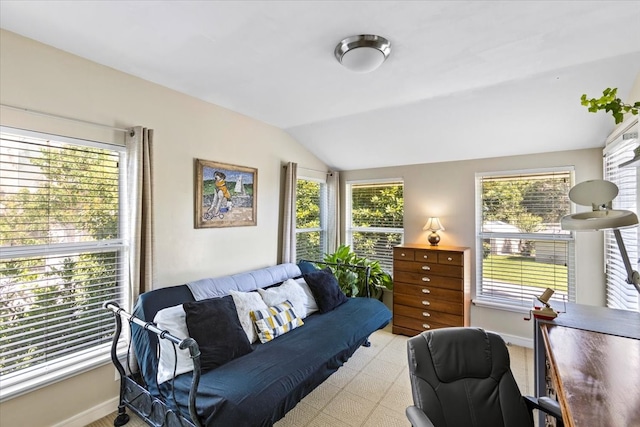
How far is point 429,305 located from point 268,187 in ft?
7.74

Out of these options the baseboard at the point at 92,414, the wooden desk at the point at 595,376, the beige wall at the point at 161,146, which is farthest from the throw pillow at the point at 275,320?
the wooden desk at the point at 595,376

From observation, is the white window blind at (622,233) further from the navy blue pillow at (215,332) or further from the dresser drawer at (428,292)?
the navy blue pillow at (215,332)

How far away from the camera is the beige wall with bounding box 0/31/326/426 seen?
1920mm

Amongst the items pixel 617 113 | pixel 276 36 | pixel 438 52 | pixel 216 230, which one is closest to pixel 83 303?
pixel 216 230

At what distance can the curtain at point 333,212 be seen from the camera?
4613 millimetres

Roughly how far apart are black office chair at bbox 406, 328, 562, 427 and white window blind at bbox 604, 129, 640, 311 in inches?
55.9

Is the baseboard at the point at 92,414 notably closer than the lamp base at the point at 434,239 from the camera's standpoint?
Yes

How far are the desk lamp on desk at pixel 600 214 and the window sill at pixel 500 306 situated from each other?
2.38 m

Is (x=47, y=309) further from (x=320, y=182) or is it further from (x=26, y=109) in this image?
(x=320, y=182)

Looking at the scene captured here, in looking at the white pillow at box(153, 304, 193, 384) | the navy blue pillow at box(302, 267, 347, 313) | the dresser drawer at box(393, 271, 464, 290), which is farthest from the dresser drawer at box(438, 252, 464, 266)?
the white pillow at box(153, 304, 193, 384)

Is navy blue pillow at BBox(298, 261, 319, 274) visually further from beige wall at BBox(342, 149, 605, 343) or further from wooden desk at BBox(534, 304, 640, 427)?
wooden desk at BBox(534, 304, 640, 427)

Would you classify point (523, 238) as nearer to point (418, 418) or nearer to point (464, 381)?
point (464, 381)

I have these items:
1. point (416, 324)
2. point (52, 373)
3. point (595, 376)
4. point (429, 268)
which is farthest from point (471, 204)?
point (52, 373)

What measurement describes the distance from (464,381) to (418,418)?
0.36 meters
